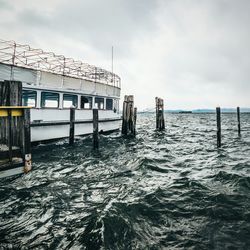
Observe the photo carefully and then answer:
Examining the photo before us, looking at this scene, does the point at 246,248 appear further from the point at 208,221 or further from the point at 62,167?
the point at 62,167

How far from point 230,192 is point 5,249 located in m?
5.33

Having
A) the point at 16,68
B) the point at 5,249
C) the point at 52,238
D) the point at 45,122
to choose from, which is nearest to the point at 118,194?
the point at 52,238

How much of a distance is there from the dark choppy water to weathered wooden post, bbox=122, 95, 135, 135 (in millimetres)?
8551

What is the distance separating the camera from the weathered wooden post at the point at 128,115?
55.3 feet

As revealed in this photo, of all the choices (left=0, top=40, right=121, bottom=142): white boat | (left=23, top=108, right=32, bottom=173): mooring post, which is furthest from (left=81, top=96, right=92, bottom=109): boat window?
(left=23, top=108, right=32, bottom=173): mooring post

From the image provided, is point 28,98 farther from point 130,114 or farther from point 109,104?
point 130,114

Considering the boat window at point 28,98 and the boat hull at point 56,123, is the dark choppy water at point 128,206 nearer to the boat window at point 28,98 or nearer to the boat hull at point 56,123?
the boat hull at point 56,123

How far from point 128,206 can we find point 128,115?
40.6 feet

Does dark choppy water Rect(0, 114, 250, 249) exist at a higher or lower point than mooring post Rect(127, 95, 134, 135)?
lower

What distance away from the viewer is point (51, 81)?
12.5 m

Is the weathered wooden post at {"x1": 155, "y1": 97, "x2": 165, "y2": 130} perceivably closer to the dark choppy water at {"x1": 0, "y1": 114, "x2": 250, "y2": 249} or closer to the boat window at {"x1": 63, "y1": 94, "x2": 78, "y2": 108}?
the boat window at {"x1": 63, "y1": 94, "x2": 78, "y2": 108}

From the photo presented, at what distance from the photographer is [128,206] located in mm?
4887

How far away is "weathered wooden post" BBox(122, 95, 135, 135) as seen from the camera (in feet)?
55.3

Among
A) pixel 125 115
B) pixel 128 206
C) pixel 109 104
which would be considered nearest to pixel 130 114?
pixel 125 115
